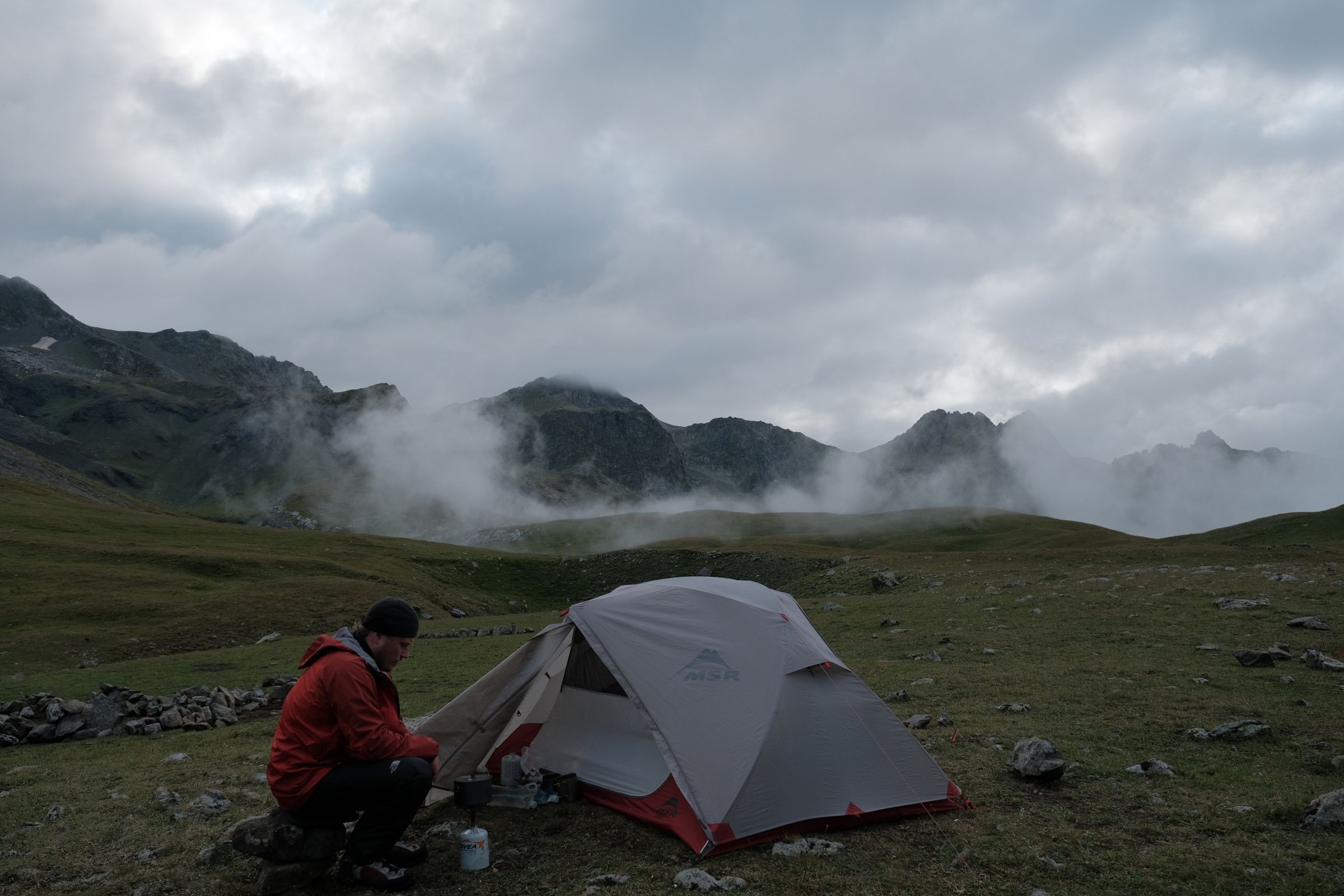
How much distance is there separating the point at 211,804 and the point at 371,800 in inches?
179

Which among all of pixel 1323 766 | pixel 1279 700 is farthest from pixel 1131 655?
pixel 1323 766

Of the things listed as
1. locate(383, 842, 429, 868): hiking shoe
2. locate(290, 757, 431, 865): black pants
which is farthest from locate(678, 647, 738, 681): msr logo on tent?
locate(383, 842, 429, 868): hiking shoe

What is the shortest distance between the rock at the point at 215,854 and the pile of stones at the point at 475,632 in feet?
94.1

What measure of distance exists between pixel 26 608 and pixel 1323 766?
49.0 metres

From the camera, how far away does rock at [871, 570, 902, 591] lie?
43969 mm

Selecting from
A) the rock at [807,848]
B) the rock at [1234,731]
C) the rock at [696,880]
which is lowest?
the rock at [696,880]

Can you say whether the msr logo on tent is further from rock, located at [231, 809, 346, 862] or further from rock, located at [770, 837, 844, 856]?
rock, located at [231, 809, 346, 862]

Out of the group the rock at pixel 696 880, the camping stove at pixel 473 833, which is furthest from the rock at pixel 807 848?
the camping stove at pixel 473 833

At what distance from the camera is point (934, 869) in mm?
8227

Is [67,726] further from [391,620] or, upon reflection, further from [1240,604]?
[1240,604]

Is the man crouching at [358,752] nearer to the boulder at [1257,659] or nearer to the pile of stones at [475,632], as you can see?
the boulder at [1257,659]

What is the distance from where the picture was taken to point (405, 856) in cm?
848

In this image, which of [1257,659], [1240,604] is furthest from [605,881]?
[1240,604]

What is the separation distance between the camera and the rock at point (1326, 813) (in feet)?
28.5
